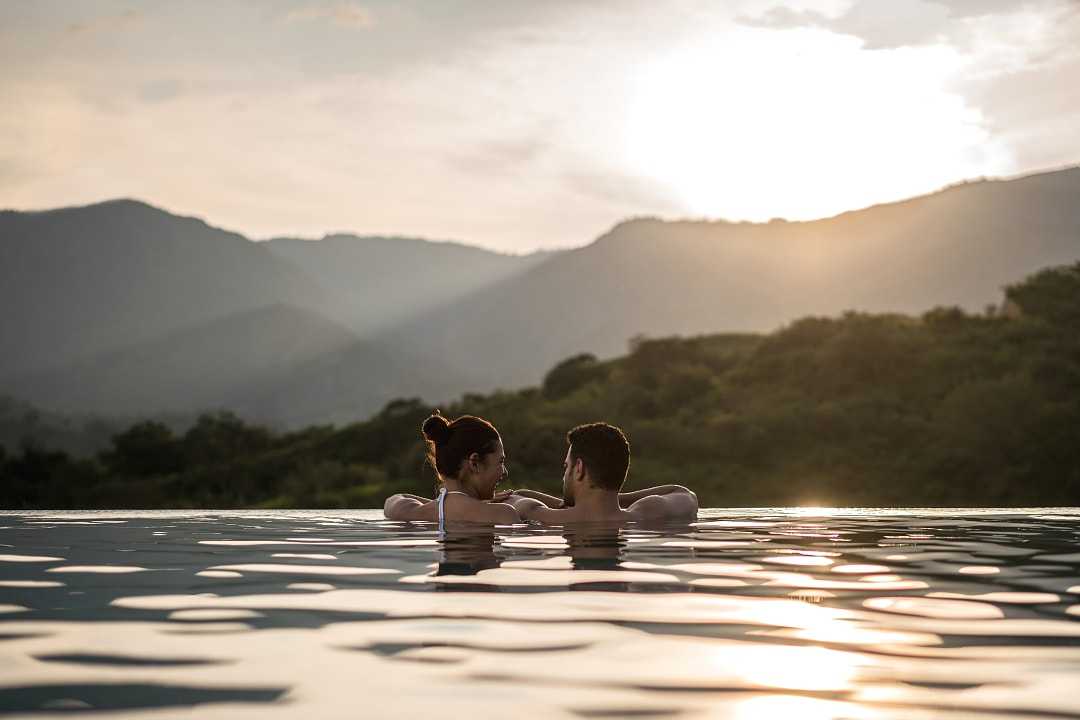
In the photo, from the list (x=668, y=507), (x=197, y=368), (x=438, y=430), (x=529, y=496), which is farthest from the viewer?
(x=197, y=368)

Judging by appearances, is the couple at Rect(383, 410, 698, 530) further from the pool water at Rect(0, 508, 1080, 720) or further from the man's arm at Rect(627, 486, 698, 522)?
the pool water at Rect(0, 508, 1080, 720)

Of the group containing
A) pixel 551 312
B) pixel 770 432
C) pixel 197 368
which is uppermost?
pixel 551 312

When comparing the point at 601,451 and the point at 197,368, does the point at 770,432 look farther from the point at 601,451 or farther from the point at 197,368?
the point at 197,368

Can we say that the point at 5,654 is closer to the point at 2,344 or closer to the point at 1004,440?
the point at 1004,440

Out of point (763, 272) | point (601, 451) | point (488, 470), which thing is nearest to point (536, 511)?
point (488, 470)

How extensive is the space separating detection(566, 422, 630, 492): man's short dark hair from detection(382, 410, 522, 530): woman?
70 cm

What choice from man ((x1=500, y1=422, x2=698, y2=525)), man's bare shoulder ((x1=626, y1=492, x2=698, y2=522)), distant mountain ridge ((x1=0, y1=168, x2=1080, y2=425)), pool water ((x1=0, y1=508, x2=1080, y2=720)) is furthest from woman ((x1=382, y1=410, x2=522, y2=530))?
distant mountain ridge ((x1=0, y1=168, x2=1080, y2=425))

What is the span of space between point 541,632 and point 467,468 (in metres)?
5.85

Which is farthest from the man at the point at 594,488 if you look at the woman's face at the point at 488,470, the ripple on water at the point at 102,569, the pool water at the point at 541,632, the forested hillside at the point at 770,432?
the forested hillside at the point at 770,432

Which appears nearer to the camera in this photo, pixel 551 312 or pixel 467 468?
pixel 467 468

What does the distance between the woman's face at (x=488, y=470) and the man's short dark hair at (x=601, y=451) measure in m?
0.65

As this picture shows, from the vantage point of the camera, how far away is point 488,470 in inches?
420

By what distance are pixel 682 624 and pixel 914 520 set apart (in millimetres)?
10781

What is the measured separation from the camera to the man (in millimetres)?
10609
